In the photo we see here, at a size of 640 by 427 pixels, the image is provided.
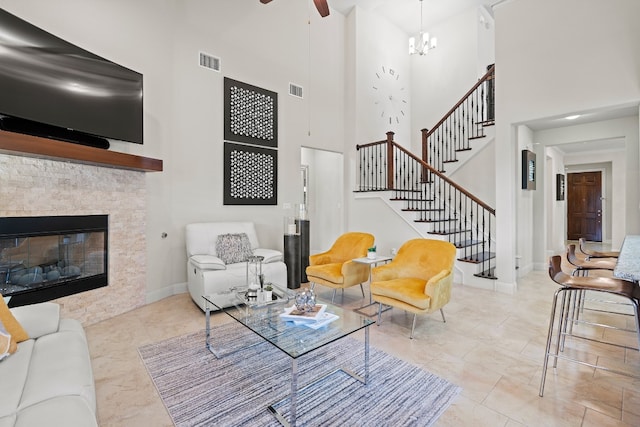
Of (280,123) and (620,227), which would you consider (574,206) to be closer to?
(620,227)

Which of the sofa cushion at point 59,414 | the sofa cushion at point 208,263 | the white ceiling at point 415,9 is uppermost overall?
the white ceiling at point 415,9

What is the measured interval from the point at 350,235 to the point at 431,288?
5.89 feet

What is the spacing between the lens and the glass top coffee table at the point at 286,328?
182cm

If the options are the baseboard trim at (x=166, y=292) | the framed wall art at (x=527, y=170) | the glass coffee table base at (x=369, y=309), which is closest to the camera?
the glass coffee table base at (x=369, y=309)

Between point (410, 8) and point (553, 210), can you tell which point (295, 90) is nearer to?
point (410, 8)

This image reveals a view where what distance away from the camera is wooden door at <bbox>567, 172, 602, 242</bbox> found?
959cm

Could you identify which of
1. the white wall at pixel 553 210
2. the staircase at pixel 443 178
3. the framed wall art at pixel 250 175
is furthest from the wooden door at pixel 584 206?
the framed wall art at pixel 250 175

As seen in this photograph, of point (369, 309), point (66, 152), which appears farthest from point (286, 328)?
point (66, 152)

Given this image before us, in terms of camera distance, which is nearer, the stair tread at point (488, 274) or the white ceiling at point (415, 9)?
the stair tread at point (488, 274)

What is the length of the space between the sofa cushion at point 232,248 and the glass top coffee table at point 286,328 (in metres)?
1.17

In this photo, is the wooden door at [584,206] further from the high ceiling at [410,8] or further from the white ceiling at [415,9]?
the high ceiling at [410,8]

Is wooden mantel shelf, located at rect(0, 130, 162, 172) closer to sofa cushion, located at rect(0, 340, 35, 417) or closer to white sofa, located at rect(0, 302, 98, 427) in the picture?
white sofa, located at rect(0, 302, 98, 427)

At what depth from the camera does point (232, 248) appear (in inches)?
163

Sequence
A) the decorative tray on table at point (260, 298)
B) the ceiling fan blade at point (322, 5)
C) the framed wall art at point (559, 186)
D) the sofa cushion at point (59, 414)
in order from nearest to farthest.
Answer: the sofa cushion at point (59, 414) < the decorative tray on table at point (260, 298) < the ceiling fan blade at point (322, 5) < the framed wall art at point (559, 186)
